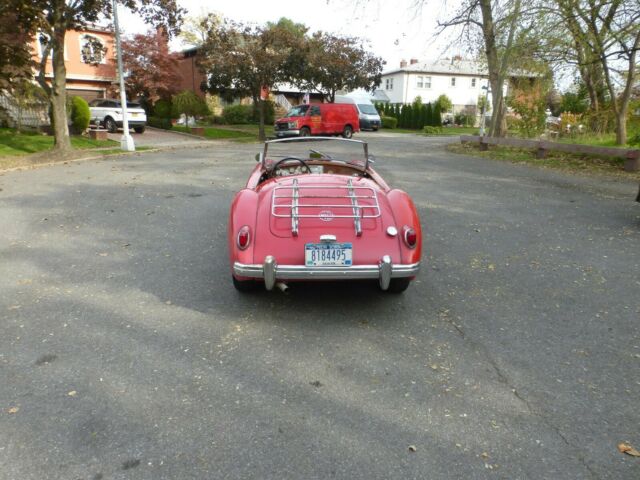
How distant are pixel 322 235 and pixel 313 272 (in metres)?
0.31

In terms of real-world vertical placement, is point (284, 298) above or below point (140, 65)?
below

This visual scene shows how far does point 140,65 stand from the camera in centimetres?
2786

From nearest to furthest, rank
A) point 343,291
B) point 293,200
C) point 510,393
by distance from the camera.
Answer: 1. point 510,393
2. point 293,200
3. point 343,291

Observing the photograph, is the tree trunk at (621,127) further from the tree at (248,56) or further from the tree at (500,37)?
the tree at (248,56)

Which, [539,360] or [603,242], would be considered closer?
[539,360]

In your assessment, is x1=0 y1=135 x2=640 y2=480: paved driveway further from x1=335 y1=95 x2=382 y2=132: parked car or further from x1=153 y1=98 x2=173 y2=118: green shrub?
x1=335 y1=95 x2=382 y2=132: parked car

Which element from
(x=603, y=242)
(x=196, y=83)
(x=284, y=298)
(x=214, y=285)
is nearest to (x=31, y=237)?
(x=214, y=285)

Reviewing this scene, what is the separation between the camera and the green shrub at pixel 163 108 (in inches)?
1139

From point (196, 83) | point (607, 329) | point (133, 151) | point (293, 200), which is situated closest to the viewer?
point (607, 329)

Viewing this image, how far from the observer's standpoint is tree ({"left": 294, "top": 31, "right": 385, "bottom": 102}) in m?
29.7

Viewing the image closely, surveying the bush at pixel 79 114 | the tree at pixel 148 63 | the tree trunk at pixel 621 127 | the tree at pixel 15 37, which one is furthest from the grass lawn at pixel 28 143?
the tree trunk at pixel 621 127

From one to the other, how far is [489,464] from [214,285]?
291cm

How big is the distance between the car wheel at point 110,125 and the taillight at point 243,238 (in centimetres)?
2191

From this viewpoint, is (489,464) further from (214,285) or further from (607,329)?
(214,285)
